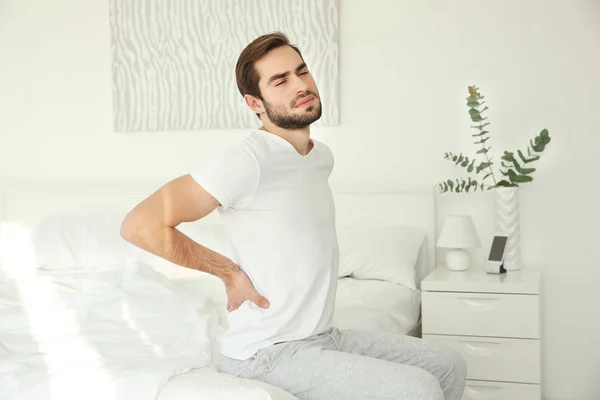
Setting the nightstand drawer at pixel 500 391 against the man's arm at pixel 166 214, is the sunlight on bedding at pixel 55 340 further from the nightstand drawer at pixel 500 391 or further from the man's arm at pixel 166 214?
the nightstand drawer at pixel 500 391

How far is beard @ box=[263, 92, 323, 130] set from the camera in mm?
1896

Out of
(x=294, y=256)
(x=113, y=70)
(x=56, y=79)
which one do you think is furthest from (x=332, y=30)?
(x=294, y=256)

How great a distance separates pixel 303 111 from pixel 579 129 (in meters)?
1.99

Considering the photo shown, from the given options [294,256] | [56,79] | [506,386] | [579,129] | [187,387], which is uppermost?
[56,79]

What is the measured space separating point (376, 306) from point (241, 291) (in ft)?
3.66

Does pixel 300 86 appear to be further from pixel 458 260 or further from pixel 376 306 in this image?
pixel 458 260

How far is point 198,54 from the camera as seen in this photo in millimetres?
3961

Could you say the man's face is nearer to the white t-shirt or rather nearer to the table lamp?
the white t-shirt

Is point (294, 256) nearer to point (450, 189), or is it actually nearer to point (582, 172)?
point (450, 189)

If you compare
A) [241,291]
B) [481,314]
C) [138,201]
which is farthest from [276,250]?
[138,201]

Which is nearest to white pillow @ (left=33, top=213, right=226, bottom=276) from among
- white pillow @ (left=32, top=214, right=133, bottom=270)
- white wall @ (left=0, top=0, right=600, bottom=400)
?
white pillow @ (left=32, top=214, right=133, bottom=270)

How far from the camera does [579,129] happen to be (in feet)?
11.3

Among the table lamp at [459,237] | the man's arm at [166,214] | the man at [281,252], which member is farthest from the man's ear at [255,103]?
the table lamp at [459,237]

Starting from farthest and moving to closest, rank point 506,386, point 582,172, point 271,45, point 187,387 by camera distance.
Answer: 1. point 582,172
2. point 506,386
3. point 271,45
4. point 187,387
